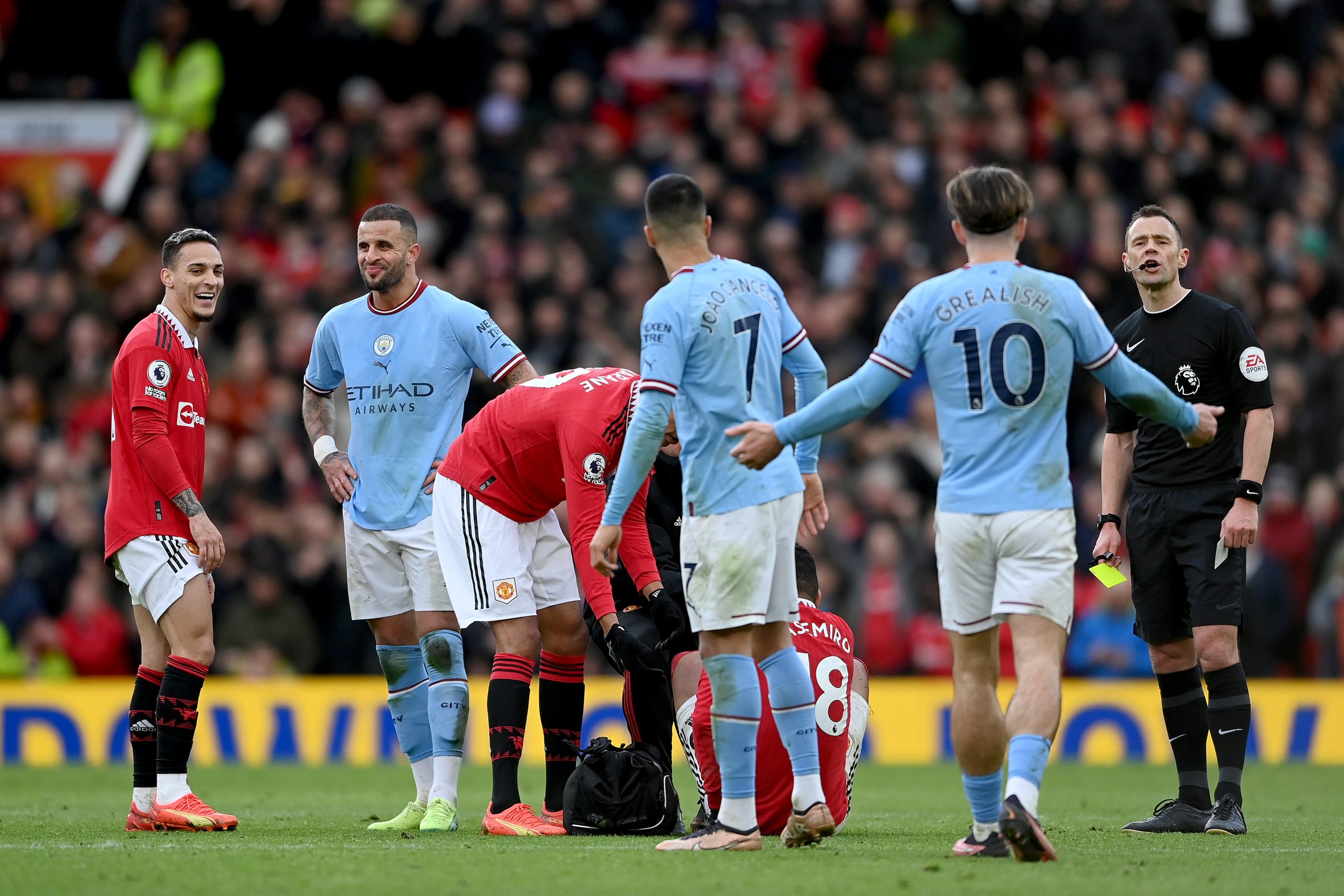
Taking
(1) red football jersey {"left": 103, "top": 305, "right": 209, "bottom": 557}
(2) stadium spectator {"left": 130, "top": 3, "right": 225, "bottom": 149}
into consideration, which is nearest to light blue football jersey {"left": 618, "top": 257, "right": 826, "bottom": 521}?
(1) red football jersey {"left": 103, "top": 305, "right": 209, "bottom": 557}

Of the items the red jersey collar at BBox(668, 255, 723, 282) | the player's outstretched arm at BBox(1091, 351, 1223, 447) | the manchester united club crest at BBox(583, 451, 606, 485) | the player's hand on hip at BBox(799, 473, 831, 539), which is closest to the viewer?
the player's outstretched arm at BBox(1091, 351, 1223, 447)

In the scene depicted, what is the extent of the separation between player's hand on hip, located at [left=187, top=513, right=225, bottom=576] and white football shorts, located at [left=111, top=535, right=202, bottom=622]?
0.12 m

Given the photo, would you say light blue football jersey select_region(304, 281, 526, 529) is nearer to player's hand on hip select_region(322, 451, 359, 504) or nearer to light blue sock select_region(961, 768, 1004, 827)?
player's hand on hip select_region(322, 451, 359, 504)

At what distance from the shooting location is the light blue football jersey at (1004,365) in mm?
6348

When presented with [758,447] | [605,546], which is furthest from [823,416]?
[605,546]

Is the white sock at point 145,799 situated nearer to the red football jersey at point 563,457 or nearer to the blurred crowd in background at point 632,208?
the red football jersey at point 563,457

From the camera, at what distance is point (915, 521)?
14883 mm

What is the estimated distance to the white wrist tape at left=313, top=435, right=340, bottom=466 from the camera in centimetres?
863

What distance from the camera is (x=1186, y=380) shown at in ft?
26.9

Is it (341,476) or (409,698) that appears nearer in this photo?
(341,476)

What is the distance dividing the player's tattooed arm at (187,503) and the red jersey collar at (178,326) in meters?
0.72

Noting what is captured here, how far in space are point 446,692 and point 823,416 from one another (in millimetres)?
2807

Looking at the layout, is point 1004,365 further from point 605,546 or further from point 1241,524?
point 1241,524

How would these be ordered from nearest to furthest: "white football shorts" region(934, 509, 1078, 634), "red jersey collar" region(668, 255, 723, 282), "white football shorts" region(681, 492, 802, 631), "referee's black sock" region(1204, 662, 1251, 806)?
"white football shorts" region(934, 509, 1078, 634) → "white football shorts" region(681, 492, 802, 631) → "red jersey collar" region(668, 255, 723, 282) → "referee's black sock" region(1204, 662, 1251, 806)
